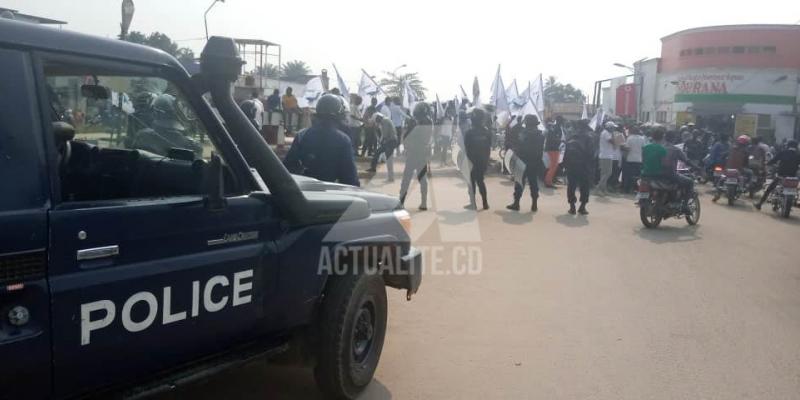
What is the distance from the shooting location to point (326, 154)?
231 inches

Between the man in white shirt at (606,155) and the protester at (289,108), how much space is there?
9.28 m

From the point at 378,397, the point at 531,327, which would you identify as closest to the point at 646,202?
the point at 531,327

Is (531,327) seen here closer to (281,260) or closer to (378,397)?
(378,397)

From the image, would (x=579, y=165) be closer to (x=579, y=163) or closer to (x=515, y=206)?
(x=579, y=163)

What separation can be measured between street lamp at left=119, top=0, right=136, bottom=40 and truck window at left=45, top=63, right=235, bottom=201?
12.2ft

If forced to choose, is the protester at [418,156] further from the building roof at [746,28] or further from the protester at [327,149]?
the building roof at [746,28]

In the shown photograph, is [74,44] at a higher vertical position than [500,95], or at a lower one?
lower

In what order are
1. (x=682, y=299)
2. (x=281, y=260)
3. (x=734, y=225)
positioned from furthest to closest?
1. (x=734, y=225)
2. (x=682, y=299)
3. (x=281, y=260)

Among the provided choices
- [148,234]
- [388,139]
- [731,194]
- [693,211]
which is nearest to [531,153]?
[693,211]

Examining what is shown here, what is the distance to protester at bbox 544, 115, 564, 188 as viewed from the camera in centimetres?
1686

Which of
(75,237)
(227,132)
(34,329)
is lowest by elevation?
(34,329)

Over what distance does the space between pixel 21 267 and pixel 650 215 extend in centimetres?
1047

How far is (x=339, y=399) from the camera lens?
4145 mm

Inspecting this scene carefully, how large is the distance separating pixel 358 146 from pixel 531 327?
15865 mm
